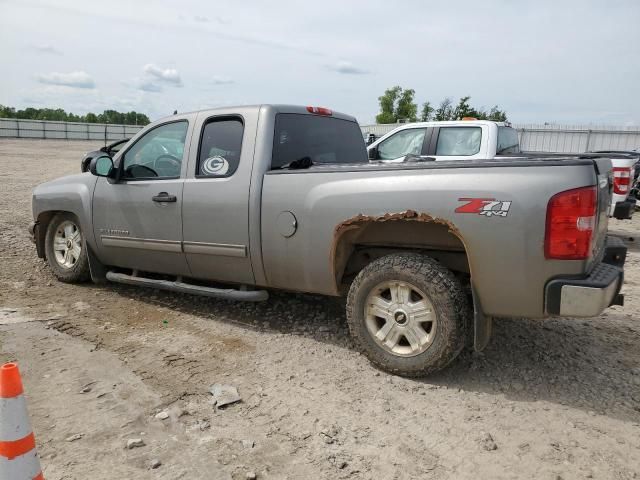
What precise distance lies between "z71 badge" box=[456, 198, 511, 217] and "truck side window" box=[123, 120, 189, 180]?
2581mm

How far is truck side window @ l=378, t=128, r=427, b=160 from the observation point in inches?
331

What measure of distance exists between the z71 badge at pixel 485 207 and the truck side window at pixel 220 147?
75.1 inches

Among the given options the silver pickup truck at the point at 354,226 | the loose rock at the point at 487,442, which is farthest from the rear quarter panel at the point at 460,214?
the loose rock at the point at 487,442

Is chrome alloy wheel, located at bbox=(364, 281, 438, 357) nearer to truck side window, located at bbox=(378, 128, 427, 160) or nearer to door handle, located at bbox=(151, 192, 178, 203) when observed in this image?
door handle, located at bbox=(151, 192, 178, 203)

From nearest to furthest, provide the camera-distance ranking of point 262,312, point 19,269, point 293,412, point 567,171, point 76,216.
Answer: point 567,171, point 293,412, point 262,312, point 76,216, point 19,269

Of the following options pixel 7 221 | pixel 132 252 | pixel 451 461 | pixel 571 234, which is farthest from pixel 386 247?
pixel 7 221

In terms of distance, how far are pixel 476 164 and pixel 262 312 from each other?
2479 mm

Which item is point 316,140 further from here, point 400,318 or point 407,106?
point 407,106

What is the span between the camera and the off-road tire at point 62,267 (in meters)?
5.47

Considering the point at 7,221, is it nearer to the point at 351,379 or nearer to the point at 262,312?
the point at 262,312

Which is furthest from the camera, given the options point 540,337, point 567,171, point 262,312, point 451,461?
point 262,312

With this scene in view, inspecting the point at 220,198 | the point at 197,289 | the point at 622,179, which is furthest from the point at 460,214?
the point at 622,179

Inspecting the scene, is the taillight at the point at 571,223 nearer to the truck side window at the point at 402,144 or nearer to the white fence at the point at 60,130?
the truck side window at the point at 402,144

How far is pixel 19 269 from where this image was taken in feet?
20.1
